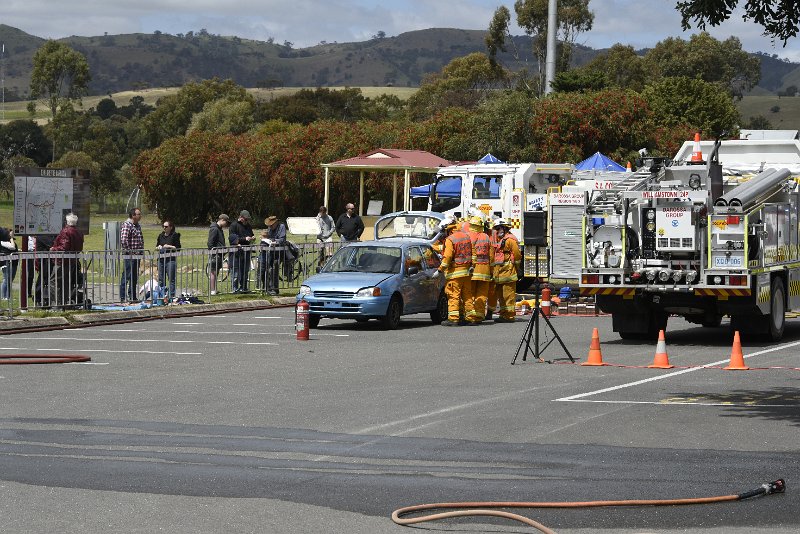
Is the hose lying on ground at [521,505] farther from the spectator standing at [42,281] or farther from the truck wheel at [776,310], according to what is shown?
the spectator standing at [42,281]

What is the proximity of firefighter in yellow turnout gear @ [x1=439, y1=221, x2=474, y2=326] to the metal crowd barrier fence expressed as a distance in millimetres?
5523

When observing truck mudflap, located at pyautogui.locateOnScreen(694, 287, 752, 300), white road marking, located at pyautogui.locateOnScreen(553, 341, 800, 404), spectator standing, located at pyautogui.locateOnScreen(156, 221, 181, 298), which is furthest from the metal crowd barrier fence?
white road marking, located at pyautogui.locateOnScreen(553, 341, 800, 404)

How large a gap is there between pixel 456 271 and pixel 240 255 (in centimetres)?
625

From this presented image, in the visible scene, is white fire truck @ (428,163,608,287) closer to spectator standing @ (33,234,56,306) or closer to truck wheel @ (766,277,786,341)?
truck wheel @ (766,277,786,341)

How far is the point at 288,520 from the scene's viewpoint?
8.32 m

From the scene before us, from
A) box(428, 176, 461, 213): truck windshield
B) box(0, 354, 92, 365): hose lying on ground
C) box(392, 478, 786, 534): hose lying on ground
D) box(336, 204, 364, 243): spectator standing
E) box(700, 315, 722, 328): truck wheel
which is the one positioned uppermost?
box(428, 176, 461, 213): truck windshield

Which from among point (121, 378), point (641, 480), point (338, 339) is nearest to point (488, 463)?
point (641, 480)

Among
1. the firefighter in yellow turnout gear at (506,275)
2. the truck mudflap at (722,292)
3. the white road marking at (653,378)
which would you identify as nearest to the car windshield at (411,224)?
the firefighter in yellow turnout gear at (506,275)

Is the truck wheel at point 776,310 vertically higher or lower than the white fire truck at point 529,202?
lower

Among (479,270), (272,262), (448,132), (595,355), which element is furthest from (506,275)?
(448,132)

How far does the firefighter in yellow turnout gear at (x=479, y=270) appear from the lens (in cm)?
2430

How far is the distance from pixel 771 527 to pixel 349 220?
84.3 ft

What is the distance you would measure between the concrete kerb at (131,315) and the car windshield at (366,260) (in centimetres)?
338

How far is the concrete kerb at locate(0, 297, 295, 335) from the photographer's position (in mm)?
22672
